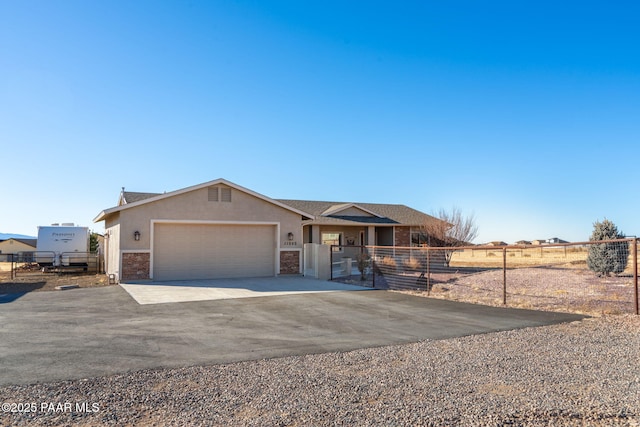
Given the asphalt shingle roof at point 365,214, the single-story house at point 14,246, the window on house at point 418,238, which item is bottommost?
the single-story house at point 14,246

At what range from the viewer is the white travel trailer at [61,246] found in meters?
25.0

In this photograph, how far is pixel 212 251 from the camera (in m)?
19.1

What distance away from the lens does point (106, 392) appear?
4.96 m

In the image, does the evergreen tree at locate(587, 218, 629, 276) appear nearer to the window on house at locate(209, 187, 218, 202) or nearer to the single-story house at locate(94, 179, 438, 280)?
the single-story house at locate(94, 179, 438, 280)

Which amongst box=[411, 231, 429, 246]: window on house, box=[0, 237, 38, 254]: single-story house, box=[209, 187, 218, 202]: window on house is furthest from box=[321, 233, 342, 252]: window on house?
box=[0, 237, 38, 254]: single-story house

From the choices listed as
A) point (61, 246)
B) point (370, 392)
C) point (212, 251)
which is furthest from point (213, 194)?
point (370, 392)

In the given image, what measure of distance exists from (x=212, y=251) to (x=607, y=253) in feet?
54.3

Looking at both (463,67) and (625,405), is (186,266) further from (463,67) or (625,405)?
(625,405)

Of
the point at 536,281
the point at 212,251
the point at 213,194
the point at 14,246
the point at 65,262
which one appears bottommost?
the point at 536,281

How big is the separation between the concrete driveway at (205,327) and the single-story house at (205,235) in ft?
13.5

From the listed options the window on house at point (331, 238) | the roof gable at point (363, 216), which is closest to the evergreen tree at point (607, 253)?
the roof gable at point (363, 216)

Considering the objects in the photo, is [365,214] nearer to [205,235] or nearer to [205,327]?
[205,235]

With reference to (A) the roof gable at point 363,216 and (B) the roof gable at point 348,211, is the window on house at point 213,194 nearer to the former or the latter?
(A) the roof gable at point 363,216

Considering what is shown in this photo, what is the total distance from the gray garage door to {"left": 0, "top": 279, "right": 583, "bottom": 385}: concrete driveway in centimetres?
458
